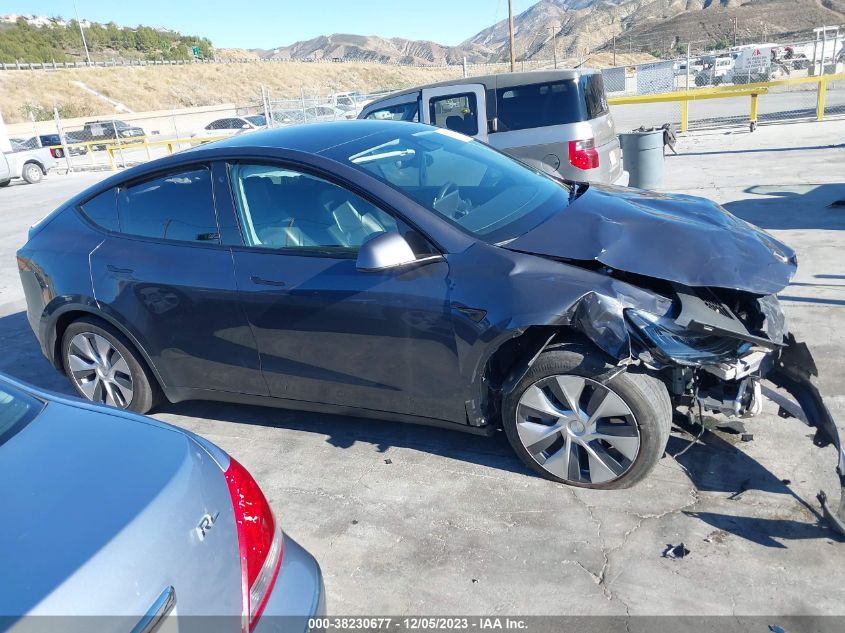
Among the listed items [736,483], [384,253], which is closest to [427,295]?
[384,253]

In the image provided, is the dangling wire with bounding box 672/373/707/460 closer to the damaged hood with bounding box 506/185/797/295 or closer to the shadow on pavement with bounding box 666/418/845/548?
the shadow on pavement with bounding box 666/418/845/548

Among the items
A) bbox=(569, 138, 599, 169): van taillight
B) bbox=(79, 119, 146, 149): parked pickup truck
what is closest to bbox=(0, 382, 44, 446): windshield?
bbox=(569, 138, 599, 169): van taillight

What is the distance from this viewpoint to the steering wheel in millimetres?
3456

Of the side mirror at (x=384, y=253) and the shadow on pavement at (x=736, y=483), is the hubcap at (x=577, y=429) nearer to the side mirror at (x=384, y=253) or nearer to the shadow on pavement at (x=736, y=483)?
the shadow on pavement at (x=736, y=483)

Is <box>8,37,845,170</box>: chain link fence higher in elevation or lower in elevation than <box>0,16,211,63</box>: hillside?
lower

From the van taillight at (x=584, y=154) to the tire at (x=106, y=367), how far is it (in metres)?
5.09

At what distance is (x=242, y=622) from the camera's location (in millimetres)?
1645

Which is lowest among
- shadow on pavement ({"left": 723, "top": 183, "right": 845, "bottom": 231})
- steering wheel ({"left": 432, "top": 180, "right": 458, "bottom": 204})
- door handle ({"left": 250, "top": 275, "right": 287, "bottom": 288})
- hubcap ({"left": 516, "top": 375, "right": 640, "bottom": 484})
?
shadow on pavement ({"left": 723, "top": 183, "right": 845, "bottom": 231})

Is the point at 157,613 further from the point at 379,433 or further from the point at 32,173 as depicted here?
the point at 32,173

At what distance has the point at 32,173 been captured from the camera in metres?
21.0

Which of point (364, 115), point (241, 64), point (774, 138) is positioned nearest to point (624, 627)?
point (364, 115)

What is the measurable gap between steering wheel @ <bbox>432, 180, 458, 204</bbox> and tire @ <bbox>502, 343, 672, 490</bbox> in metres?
1.00

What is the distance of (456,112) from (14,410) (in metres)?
7.14

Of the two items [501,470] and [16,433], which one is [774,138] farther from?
[16,433]
